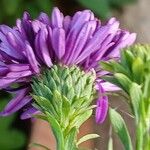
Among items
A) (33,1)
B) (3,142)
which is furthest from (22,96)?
(33,1)

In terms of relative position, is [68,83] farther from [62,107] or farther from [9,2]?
[9,2]

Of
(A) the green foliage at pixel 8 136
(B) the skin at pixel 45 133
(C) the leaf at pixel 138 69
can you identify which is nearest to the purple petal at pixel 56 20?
(C) the leaf at pixel 138 69

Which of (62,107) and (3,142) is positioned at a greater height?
(3,142)

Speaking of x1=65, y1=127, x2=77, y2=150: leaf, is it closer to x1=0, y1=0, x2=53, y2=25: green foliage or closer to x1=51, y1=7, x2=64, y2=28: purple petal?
x1=51, y1=7, x2=64, y2=28: purple petal

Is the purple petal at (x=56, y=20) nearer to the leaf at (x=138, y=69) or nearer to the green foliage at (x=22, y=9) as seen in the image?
the leaf at (x=138, y=69)

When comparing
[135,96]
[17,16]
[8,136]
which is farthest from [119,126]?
[17,16]

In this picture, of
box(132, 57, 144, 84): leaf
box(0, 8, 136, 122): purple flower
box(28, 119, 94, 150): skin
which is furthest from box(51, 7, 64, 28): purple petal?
box(28, 119, 94, 150): skin
